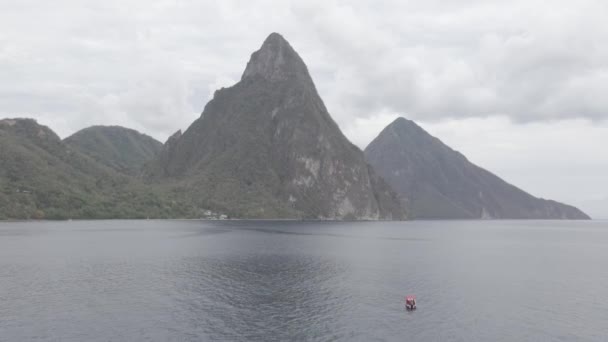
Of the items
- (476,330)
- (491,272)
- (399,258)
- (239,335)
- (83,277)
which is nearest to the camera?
(239,335)

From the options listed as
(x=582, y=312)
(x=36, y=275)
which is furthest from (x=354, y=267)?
(x=36, y=275)

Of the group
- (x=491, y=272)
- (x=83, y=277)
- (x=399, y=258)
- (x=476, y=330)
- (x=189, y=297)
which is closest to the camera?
(x=476, y=330)

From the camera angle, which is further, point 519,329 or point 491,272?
point 491,272

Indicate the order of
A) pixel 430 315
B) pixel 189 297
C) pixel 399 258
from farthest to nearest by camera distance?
1. pixel 399 258
2. pixel 189 297
3. pixel 430 315

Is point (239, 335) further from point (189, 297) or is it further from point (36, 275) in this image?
point (36, 275)

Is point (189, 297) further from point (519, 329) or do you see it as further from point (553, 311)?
point (553, 311)

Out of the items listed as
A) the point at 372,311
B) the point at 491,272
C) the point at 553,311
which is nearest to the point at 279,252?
the point at 491,272
